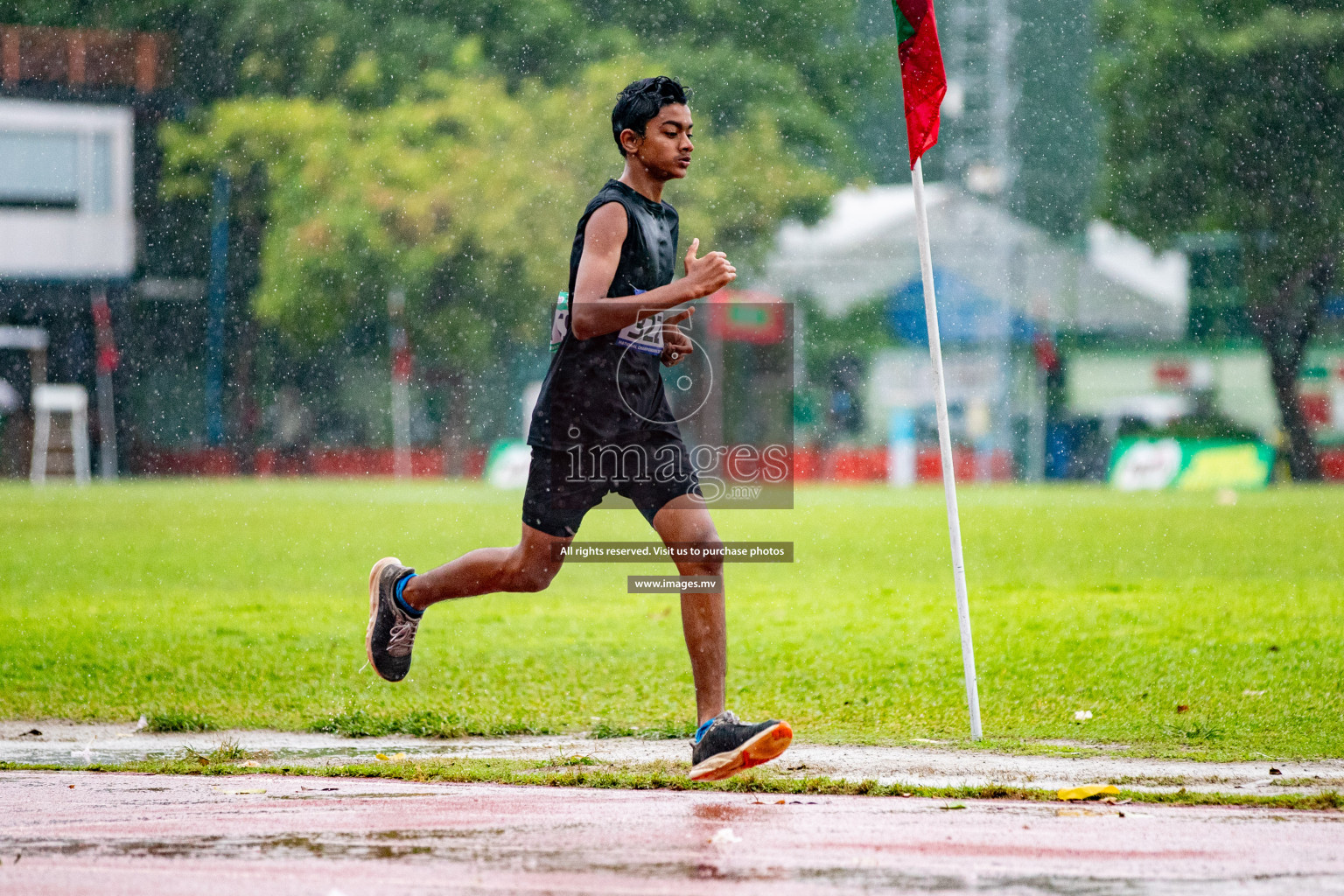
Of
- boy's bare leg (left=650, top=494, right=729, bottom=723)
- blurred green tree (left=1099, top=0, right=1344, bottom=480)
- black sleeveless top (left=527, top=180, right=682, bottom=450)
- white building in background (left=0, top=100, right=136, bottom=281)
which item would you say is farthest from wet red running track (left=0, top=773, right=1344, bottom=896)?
white building in background (left=0, top=100, right=136, bottom=281)

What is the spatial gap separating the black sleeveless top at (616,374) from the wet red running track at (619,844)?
1062 millimetres

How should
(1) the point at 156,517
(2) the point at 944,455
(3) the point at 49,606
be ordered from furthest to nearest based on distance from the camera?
(1) the point at 156,517 < (3) the point at 49,606 < (2) the point at 944,455

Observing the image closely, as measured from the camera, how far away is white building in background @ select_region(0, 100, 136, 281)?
3931 cm

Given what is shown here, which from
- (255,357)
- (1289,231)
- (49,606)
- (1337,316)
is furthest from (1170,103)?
(49,606)

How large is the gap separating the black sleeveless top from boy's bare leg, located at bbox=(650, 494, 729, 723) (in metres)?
0.25

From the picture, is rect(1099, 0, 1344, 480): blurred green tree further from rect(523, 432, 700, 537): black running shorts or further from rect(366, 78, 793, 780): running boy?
rect(523, 432, 700, 537): black running shorts

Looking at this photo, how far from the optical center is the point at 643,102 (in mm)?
5469

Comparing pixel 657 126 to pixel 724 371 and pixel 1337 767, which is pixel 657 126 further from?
pixel 724 371

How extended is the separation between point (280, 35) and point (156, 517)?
1830 cm

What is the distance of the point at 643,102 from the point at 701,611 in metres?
1.56

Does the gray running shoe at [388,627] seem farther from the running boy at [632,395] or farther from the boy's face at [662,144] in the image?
the boy's face at [662,144]

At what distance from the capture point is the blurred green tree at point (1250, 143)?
32.2 m

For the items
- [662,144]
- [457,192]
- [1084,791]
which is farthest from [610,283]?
[457,192]

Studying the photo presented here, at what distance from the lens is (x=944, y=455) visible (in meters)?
6.25
